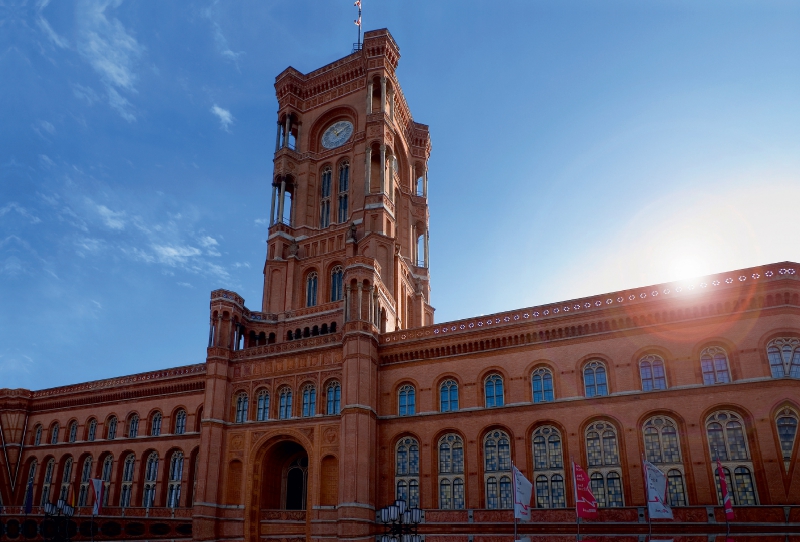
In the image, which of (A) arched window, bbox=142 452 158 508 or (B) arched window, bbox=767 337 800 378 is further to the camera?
(A) arched window, bbox=142 452 158 508

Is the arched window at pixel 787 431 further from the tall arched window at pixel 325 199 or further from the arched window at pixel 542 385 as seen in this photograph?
the tall arched window at pixel 325 199

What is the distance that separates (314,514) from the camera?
40.4m

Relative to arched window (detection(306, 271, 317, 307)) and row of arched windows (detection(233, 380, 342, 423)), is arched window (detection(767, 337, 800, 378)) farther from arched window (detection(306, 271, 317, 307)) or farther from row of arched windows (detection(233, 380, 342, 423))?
arched window (detection(306, 271, 317, 307))

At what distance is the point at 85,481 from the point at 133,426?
6.28 m

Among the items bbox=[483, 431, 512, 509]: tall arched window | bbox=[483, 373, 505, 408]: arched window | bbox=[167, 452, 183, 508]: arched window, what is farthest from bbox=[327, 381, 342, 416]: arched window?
bbox=[167, 452, 183, 508]: arched window

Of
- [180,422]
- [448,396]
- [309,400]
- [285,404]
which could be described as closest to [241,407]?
[285,404]

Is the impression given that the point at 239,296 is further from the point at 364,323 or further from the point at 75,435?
the point at 75,435

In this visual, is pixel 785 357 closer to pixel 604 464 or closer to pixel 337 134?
pixel 604 464

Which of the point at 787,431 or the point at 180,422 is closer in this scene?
the point at 787,431

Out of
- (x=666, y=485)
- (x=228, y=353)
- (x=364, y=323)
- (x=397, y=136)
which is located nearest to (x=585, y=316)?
(x=666, y=485)

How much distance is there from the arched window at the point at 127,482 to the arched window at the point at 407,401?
2360cm

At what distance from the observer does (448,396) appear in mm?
40844

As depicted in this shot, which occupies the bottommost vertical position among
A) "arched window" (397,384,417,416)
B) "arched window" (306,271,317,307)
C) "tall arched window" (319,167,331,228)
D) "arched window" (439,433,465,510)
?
"arched window" (439,433,465,510)

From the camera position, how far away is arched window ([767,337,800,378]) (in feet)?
108
